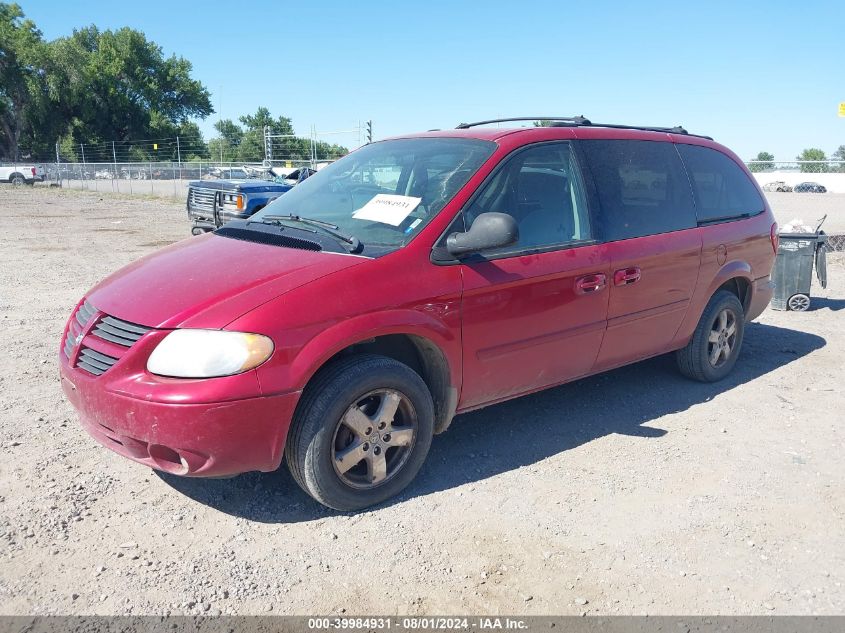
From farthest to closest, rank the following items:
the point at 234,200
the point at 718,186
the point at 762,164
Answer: the point at 762,164
the point at 234,200
the point at 718,186

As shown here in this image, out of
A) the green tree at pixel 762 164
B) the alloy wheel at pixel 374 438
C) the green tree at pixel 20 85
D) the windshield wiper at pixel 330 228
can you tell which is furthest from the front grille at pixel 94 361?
the green tree at pixel 20 85

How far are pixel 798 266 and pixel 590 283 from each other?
5.08 metres

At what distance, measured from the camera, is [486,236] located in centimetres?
346

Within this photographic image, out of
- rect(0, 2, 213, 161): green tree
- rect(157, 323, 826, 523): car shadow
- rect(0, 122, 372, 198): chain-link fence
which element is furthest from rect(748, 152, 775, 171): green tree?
rect(0, 2, 213, 161): green tree

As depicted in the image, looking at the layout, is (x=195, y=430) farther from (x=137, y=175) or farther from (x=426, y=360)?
(x=137, y=175)

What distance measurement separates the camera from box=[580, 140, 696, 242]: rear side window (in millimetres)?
4375

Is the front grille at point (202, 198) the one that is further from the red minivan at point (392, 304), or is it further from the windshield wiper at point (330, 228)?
the windshield wiper at point (330, 228)

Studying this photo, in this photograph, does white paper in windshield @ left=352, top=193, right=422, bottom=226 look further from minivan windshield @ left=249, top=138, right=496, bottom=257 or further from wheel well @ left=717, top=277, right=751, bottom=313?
wheel well @ left=717, top=277, right=751, bottom=313

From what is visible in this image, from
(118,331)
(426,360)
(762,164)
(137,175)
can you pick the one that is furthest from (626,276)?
(137,175)

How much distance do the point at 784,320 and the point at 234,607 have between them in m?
6.97

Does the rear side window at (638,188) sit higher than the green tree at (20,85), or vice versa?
the green tree at (20,85)

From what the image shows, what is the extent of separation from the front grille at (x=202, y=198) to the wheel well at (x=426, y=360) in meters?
10.2

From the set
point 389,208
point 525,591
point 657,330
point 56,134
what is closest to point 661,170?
point 657,330

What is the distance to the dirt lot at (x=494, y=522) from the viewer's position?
2.83m
